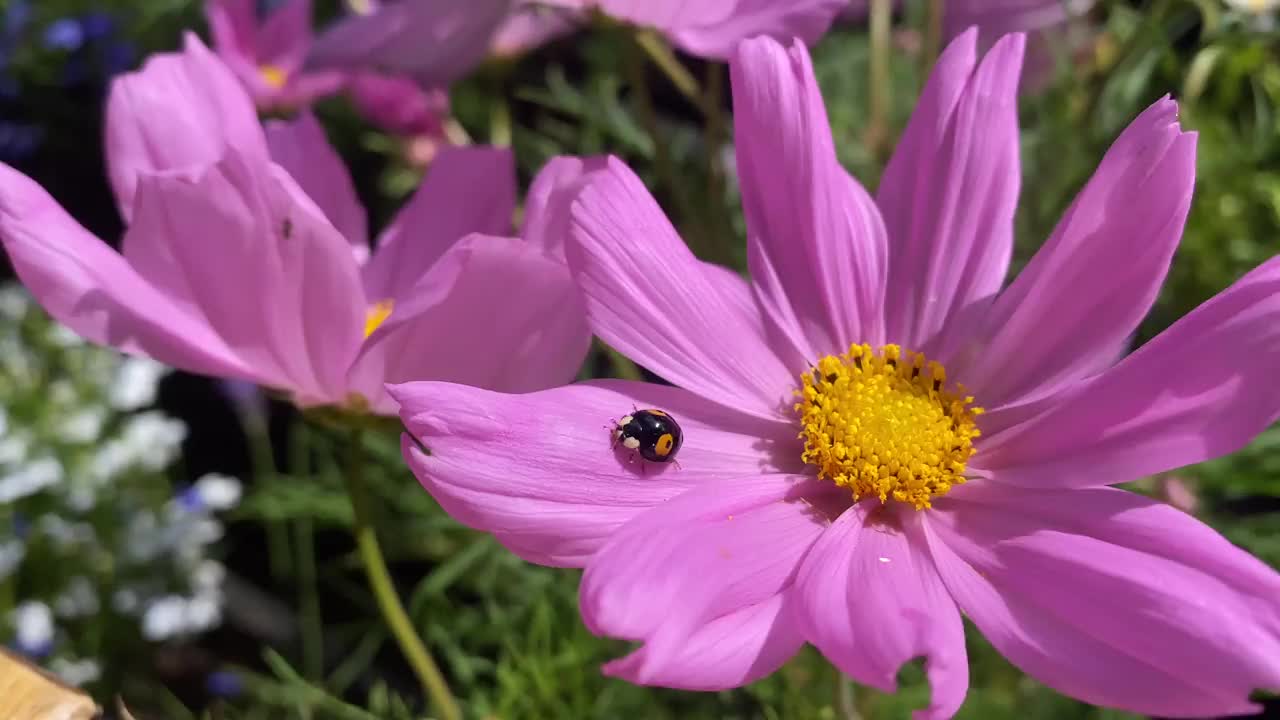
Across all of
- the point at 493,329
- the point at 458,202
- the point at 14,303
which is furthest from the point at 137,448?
the point at 493,329

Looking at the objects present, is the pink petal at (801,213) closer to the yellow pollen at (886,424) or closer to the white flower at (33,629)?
the yellow pollen at (886,424)

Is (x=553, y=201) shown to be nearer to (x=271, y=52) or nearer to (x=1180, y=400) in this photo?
(x=1180, y=400)

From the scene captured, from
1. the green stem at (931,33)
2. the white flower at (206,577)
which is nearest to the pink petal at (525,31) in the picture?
the green stem at (931,33)

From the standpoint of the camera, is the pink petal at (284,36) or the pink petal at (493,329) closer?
the pink petal at (493,329)

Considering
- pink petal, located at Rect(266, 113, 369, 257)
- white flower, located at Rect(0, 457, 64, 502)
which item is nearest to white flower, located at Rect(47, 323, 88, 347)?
white flower, located at Rect(0, 457, 64, 502)

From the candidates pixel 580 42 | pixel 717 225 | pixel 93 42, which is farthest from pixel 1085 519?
pixel 93 42

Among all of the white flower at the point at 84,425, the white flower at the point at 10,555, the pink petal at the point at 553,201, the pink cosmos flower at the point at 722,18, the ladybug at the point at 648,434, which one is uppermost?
the pink cosmos flower at the point at 722,18

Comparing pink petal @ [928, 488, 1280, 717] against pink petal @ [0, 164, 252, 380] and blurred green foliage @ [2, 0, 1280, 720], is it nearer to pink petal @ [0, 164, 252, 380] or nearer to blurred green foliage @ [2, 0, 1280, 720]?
blurred green foliage @ [2, 0, 1280, 720]
